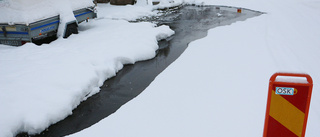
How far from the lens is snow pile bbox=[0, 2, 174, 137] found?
5.53m

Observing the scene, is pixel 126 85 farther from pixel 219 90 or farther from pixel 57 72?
pixel 219 90

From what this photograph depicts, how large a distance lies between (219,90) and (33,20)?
7678mm

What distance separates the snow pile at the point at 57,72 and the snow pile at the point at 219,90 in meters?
1.52

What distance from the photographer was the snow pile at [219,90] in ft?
15.0

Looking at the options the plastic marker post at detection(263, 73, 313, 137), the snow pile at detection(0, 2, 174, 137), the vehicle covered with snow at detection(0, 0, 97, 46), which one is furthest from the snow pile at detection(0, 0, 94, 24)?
the plastic marker post at detection(263, 73, 313, 137)

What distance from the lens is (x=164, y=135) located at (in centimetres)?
439

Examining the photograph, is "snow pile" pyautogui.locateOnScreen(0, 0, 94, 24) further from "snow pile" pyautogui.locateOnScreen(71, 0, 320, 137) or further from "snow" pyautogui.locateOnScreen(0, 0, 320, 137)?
"snow pile" pyautogui.locateOnScreen(71, 0, 320, 137)

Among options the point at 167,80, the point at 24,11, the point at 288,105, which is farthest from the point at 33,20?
the point at 288,105

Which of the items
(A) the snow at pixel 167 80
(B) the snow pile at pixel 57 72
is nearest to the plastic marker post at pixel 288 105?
(A) the snow at pixel 167 80

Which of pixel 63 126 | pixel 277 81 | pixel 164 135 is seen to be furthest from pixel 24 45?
pixel 277 81

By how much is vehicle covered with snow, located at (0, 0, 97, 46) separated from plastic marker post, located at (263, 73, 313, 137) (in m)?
9.37

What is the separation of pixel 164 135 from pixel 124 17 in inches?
542

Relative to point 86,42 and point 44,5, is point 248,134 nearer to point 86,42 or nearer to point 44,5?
point 86,42

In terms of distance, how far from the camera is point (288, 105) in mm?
2705
